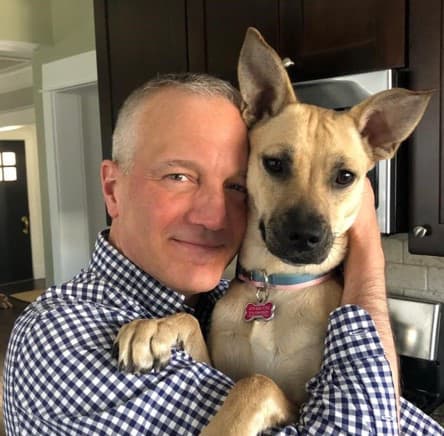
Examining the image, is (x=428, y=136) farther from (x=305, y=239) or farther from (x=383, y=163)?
(x=305, y=239)

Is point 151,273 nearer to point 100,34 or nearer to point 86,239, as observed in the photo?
point 100,34

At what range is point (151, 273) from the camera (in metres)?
1.11

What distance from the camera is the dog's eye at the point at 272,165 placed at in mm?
1205

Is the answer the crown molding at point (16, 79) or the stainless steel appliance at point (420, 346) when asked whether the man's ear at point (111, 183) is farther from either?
the crown molding at point (16, 79)

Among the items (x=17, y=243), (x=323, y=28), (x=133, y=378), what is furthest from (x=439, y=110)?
(x=17, y=243)

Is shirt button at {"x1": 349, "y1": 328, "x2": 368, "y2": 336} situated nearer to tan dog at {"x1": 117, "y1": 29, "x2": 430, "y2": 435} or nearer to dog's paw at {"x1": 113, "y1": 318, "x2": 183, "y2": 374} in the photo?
tan dog at {"x1": 117, "y1": 29, "x2": 430, "y2": 435}

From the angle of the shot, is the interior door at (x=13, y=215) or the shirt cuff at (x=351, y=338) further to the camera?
the interior door at (x=13, y=215)

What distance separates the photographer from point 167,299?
1147 mm

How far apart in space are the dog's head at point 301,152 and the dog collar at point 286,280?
46 millimetres

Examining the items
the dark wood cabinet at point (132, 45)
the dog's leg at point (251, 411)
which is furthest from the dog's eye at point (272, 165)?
the dark wood cabinet at point (132, 45)

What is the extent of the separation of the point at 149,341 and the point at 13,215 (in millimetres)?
7985

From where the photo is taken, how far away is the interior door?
27.1ft

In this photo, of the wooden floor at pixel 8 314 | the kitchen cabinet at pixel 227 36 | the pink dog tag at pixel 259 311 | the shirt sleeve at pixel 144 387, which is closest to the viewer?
the shirt sleeve at pixel 144 387

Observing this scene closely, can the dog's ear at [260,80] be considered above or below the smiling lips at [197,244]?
above
